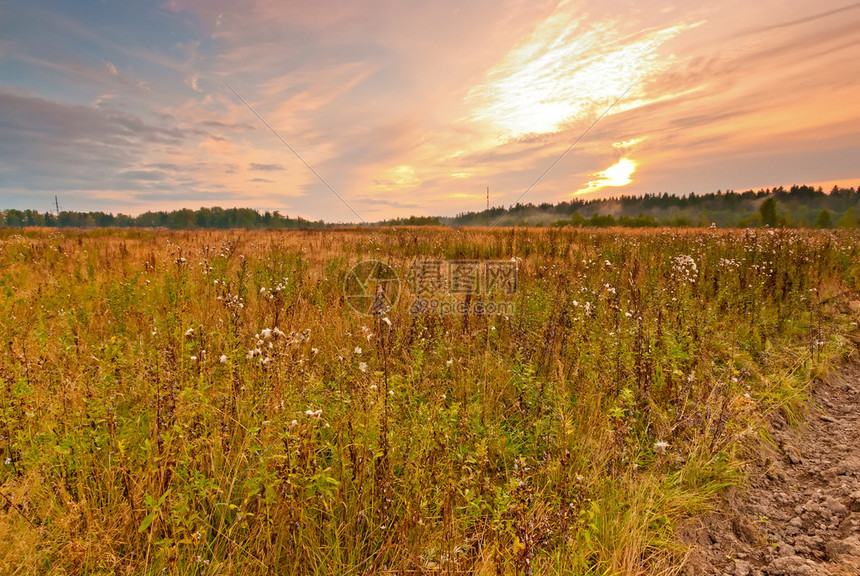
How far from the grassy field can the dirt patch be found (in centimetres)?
17

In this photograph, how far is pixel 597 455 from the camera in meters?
2.79

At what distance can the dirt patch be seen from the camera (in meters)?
2.21

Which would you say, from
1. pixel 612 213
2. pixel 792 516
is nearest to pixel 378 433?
pixel 792 516

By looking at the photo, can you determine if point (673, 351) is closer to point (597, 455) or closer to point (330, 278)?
point (597, 455)

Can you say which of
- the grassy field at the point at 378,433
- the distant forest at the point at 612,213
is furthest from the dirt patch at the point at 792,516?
the distant forest at the point at 612,213

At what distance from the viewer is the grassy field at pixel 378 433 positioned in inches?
79.0

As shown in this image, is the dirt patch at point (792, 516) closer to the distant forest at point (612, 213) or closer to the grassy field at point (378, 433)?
the grassy field at point (378, 433)

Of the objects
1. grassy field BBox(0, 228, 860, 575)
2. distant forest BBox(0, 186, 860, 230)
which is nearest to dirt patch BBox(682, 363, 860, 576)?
grassy field BBox(0, 228, 860, 575)

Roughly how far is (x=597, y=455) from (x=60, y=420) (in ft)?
13.3

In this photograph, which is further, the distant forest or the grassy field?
the distant forest

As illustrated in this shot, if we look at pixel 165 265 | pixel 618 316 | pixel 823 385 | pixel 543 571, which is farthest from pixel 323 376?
pixel 165 265

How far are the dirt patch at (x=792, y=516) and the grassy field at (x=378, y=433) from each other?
17 centimetres

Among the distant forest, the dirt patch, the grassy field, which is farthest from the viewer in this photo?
the distant forest

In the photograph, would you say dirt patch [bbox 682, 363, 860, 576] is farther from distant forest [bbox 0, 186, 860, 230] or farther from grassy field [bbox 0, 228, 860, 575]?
→ distant forest [bbox 0, 186, 860, 230]
